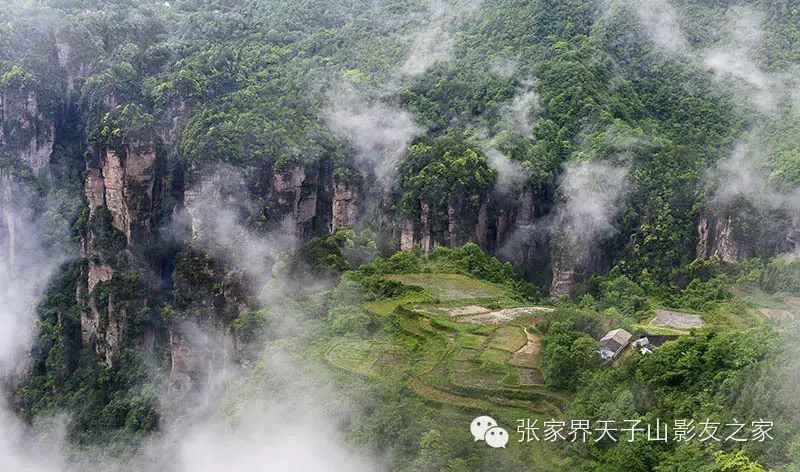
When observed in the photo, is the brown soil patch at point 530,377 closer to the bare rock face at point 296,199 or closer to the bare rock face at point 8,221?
the bare rock face at point 296,199

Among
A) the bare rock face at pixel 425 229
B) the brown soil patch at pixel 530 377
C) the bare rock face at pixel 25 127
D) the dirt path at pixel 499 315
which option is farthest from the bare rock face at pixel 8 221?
the brown soil patch at pixel 530 377

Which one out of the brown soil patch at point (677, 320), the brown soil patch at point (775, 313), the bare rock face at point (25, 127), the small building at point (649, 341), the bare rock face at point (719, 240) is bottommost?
the brown soil patch at point (677, 320)

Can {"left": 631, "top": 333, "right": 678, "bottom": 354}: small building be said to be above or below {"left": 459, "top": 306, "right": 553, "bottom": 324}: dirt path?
above

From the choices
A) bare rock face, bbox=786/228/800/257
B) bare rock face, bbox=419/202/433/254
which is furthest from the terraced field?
bare rock face, bbox=786/228/800/257

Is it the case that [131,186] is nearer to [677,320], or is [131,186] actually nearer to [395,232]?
[395,232]

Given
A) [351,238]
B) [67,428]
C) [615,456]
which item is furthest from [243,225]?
[615,456]

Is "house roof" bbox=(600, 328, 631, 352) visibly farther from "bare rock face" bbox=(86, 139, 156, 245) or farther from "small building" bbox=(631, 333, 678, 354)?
"bare rock face" bbox=(86, 139, 156, 245)

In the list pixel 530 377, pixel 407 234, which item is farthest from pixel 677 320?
pixel 407 234
